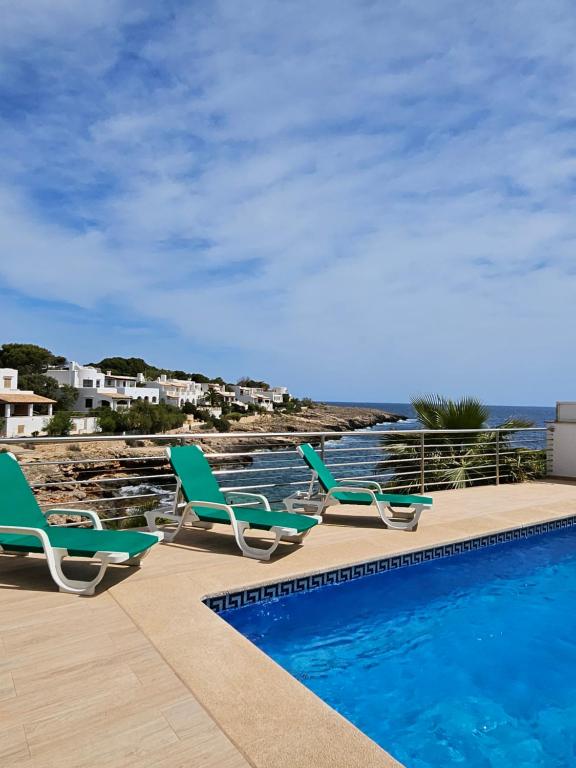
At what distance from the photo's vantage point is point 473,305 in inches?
677

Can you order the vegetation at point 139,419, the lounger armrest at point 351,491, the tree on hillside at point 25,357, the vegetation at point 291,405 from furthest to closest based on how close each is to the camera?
Answer: the vegetation at point 291,405 → the tree on hillside at point 25,357 → the vegetation at point 139,419 → the lounger armrest at point 351,491

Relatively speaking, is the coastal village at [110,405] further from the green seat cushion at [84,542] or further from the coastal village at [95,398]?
the green seat cushion at [84,542]

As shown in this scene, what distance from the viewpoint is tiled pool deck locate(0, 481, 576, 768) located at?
2.14 m

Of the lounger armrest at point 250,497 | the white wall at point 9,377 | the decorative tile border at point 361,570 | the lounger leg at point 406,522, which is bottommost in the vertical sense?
the decorative tile border at point 361,570

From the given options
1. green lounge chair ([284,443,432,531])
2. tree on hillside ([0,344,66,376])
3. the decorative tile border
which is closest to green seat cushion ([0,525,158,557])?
the decorative tile border

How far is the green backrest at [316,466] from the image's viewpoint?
21.5ft

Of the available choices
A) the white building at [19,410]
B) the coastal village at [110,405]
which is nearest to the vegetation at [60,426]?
the coastal village at [110,405]

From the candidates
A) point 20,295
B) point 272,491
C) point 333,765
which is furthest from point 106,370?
point 333,765

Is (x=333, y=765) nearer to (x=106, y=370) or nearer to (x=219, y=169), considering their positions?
(x=219, y=169)

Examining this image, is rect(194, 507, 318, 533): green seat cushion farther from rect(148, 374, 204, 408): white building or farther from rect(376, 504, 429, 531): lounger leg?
rect(148, 374, 204, 408): white building

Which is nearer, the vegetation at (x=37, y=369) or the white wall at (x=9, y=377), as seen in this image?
the white wall at (x=9, y=377)

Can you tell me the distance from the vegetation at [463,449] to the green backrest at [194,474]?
4604 millimetres

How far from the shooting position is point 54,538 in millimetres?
4105

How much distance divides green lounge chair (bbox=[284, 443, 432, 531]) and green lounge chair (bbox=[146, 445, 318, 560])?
805 millimetres
